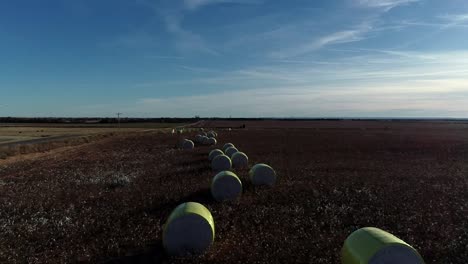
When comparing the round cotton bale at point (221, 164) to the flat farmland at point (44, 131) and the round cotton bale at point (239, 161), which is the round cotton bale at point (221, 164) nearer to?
the round cotton bale at point (239, 161)

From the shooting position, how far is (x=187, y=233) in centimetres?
853

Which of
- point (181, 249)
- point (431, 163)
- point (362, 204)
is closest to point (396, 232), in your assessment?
point (362, 204)

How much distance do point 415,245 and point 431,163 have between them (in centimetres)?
1771

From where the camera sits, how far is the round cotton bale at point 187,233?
8.50 meters

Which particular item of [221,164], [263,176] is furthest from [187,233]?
[221,164]

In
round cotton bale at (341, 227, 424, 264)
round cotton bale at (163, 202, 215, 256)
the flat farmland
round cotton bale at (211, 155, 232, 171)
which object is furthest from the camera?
the flat farmland

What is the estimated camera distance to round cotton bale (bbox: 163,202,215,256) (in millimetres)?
8500

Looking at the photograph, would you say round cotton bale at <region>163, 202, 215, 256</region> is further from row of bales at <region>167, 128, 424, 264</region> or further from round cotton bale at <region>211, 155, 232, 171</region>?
round cotton bale at <region>211, 155, 232, 171</region>

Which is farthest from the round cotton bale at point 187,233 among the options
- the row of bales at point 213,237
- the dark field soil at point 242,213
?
the dark field soil at point 242,213

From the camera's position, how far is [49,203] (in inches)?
A: 555

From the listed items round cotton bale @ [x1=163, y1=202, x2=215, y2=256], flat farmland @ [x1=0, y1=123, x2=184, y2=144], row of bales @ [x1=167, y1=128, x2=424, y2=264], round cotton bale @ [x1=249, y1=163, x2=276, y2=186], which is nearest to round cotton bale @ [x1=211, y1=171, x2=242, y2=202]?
row of bales @ [x1=167, y1=128, x2=424, y2=264]

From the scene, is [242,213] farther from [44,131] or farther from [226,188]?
[44,131]

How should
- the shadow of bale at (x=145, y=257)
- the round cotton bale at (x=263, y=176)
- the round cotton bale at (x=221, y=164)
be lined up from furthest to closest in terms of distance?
1. the round cotton bale at (x=221, y=164)
2. the round cotton bale at (x=263, y=176)
3. the shadow of bale at (x=145, y=257)

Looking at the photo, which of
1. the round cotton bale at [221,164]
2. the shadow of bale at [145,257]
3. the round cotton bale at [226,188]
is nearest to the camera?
the shadow of bale at [145,257]
